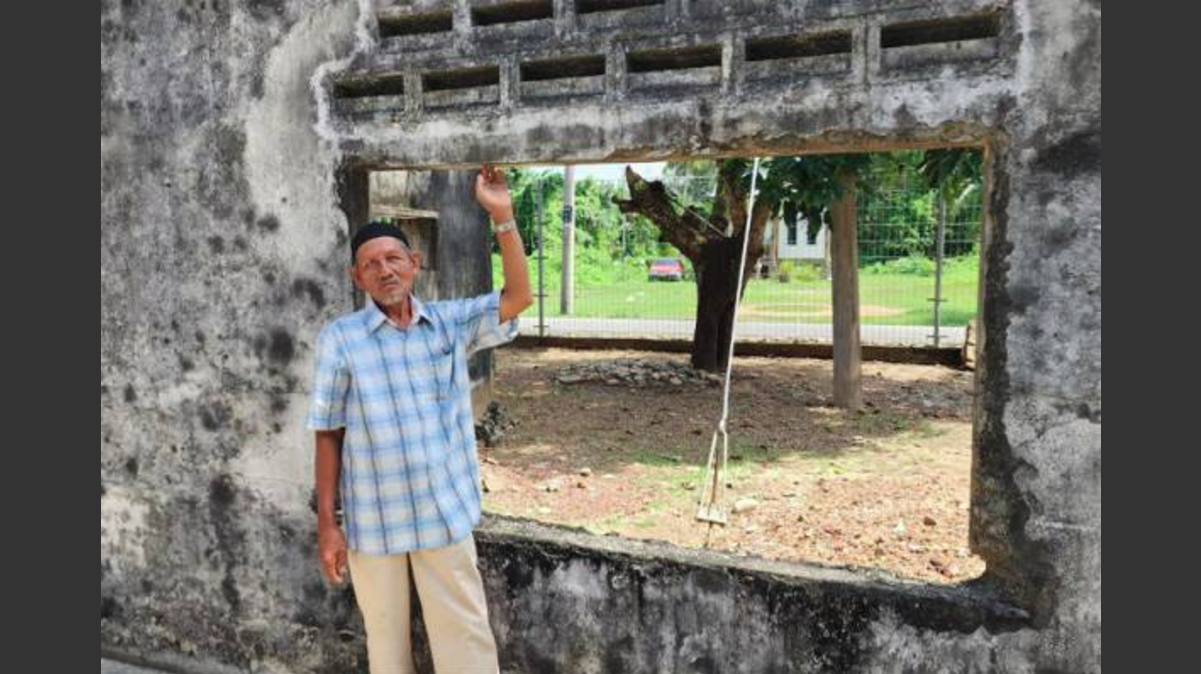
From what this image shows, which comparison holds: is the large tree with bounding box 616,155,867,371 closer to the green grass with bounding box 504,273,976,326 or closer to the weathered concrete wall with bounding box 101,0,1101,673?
the green grass with bounding box 504,273,976,326

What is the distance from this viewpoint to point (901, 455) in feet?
24.4

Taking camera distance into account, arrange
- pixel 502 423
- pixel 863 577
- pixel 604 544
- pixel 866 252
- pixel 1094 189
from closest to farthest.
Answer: pixel 1094 189, pixel 863 577, pixel 604 544, pixel 502 423, pixel 866 252

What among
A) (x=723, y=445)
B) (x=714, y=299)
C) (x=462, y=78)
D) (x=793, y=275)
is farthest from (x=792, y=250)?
(x=462, y=78)

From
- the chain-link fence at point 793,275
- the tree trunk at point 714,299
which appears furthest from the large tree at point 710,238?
the chain-link fence at point 793,275

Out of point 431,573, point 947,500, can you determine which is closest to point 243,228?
point 431,573

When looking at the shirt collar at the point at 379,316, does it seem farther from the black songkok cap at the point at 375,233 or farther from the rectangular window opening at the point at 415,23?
the rectangular window opening at the point at 415,23

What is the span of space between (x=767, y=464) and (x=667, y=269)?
15192mm

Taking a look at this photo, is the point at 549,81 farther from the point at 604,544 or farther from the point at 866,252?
the point at 866,252

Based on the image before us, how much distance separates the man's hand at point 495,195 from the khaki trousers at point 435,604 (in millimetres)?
1053

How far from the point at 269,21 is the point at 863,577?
2.94 metres

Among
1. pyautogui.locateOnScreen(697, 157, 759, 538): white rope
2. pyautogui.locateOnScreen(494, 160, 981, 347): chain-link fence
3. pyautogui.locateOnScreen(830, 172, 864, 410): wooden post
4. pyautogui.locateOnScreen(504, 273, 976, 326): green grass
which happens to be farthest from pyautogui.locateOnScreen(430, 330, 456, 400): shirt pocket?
pyautogui.locateOnScreen(504, 273, 976, 326): green grass

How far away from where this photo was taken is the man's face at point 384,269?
2.71 metres

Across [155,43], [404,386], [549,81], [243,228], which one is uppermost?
[155,43]

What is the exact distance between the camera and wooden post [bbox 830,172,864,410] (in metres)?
8.52
